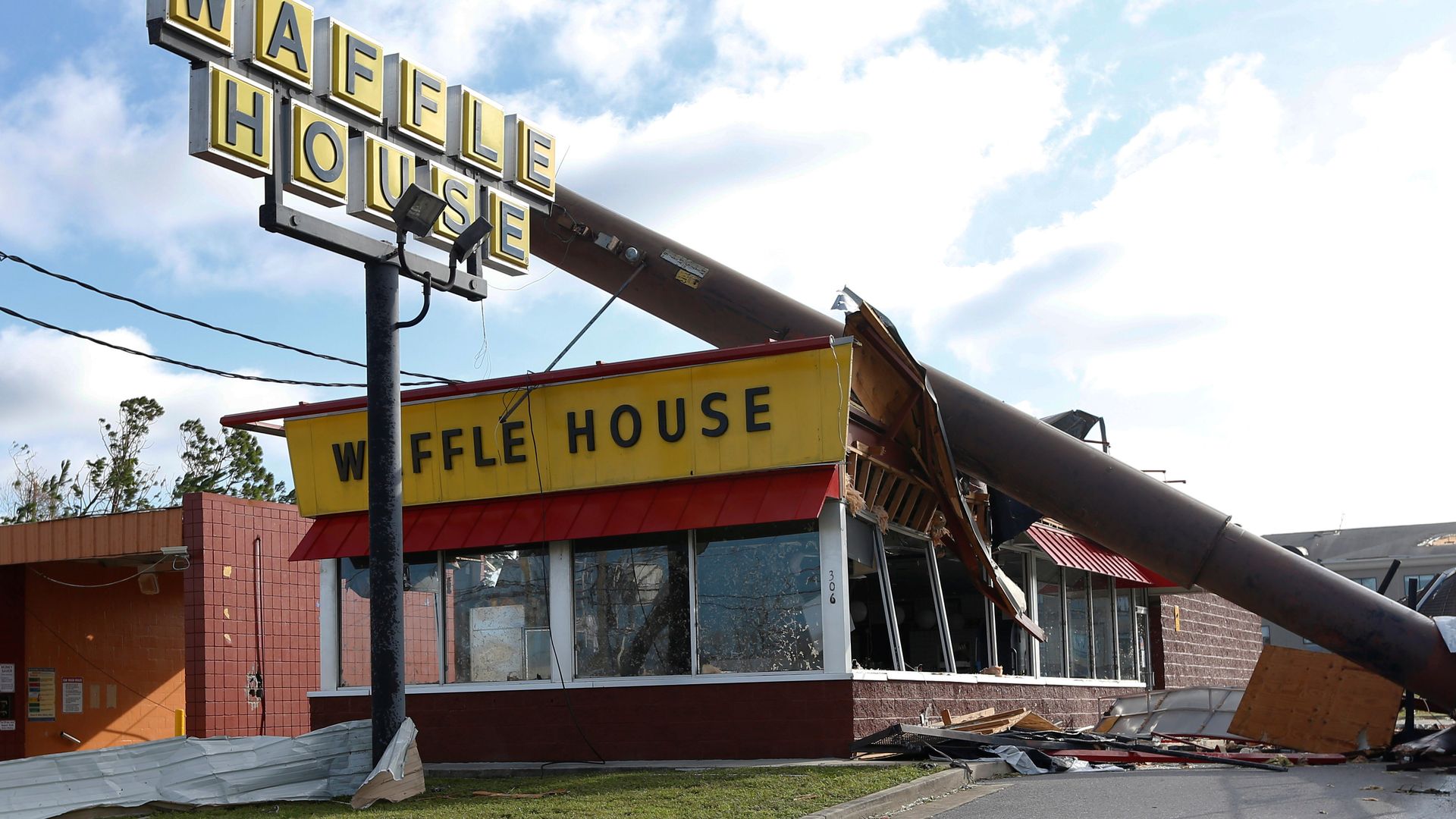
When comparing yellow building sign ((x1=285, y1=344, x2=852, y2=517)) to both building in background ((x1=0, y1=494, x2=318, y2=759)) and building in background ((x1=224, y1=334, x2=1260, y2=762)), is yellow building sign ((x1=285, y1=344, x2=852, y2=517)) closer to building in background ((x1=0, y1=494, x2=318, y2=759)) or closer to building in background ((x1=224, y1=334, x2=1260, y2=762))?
building in background ((x1=224, y1=334, x2=1260, y2=762))

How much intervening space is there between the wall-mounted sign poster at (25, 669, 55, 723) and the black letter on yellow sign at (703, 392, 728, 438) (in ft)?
39.1

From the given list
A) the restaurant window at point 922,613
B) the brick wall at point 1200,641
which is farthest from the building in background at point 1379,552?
the restaurant window at point 922,613

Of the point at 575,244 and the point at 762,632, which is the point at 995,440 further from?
the point at 575,244

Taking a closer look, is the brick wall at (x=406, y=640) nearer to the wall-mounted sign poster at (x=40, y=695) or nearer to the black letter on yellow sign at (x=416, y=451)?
the black letter on yellow sign at (x=416, y=451)

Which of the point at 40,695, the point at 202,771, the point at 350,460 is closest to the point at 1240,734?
the point at 350,460

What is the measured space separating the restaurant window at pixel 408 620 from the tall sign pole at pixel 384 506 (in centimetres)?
432

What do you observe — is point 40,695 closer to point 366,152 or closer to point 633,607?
point 633,607

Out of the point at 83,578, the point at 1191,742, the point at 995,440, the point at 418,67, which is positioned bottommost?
the point at 1191,742

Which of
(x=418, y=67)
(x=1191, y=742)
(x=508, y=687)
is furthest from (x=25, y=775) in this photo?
(x=1191, y=742)

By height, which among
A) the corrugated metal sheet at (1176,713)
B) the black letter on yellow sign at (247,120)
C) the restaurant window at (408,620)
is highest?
the black letter on yellow sign at (247,120)

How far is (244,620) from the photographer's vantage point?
1875 cm

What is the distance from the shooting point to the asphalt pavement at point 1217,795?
9438 millimetres

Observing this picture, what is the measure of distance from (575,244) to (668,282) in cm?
132

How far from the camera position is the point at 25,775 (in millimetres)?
10773
